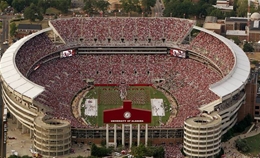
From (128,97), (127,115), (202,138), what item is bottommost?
(202,138)

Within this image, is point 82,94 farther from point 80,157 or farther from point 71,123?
point 80,157

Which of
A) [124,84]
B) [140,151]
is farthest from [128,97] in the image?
[140,151]

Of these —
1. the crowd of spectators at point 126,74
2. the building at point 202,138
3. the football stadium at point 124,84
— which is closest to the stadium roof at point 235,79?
the football stadium at point 124,84

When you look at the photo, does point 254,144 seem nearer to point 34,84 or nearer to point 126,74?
point 126,74

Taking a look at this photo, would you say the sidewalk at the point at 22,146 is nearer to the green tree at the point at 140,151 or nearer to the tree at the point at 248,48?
the green tree at the point at 140,151

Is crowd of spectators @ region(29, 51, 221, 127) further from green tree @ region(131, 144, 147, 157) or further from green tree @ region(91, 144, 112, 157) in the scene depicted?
green tree @ region(131, 144, 147, 157)
